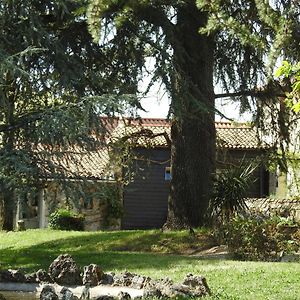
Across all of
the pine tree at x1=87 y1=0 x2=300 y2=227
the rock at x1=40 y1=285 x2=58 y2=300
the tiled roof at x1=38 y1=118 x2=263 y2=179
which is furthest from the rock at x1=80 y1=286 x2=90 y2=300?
the pine tree at x1=87 y1=0 x2=300 y2=227

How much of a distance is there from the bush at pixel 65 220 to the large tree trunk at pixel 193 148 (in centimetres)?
743

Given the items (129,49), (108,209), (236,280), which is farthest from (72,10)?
(108,209)

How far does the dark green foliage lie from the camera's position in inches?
607

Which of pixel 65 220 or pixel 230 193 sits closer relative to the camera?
A: pixel 230 193

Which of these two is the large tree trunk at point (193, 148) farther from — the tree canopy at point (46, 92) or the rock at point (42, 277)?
the rock at point (42, 277)

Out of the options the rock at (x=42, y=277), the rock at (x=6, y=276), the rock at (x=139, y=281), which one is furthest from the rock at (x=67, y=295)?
the rock at (x=6, y=276)

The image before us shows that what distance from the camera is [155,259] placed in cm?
1298

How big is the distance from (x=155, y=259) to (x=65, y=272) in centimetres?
404

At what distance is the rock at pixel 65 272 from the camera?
9148 mm

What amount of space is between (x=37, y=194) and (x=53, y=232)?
10574 mm

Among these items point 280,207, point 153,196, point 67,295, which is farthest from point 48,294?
point 153,196

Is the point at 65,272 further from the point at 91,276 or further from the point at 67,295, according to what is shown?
the point at 67,295

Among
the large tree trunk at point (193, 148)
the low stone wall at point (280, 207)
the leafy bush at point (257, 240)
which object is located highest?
the large tree trunk at point (193, 148)

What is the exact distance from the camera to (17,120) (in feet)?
35.5
